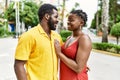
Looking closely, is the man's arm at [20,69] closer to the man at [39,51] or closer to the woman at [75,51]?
the man at [39,51]

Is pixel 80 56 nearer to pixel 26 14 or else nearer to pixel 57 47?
pixel 57 47

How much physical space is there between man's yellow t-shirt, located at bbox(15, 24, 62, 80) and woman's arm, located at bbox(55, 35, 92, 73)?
4.8 inches

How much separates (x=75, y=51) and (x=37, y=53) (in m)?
0.46

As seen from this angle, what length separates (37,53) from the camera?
4.06 meters

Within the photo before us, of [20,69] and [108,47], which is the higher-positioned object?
[20,69]

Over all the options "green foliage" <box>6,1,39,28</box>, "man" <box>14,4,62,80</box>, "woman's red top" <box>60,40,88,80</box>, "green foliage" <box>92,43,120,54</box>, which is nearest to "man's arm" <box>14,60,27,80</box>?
"man" <box>14,4,62,80</box>

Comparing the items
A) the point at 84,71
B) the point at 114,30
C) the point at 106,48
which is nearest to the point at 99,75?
the point at 84,71

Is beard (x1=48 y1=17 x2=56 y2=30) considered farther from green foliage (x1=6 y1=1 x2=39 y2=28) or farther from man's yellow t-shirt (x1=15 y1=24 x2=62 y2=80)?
green foliage (x1=6 y1=1 x2=39 y2=28)

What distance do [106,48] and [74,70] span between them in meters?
21.7

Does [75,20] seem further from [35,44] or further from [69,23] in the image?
[35,44]

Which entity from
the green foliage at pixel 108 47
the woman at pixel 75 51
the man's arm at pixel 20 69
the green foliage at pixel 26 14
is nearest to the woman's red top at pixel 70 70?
the woman at pixel 75 51

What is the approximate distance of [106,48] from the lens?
84.8 feet

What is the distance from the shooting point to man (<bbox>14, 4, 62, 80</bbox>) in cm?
399

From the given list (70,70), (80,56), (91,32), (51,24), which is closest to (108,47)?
(70,70)
